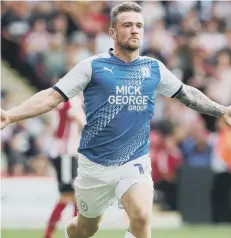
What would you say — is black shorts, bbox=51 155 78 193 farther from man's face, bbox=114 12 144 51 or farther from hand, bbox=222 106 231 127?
man's face, bbox=114 12 144 51

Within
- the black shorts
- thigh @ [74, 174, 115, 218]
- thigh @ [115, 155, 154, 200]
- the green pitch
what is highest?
thigh @ [115, 155, 154, 200]

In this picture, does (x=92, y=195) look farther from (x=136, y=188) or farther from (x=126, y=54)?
(x=126, y=54)

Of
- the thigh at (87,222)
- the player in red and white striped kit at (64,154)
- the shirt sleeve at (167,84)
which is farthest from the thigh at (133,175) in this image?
the player in red and white striped kit at (64,154)

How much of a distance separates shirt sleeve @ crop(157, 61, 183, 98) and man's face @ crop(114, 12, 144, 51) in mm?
421

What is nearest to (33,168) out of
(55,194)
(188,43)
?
(55,194)

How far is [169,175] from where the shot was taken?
16672 millimetres

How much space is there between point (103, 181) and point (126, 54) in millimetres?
1153

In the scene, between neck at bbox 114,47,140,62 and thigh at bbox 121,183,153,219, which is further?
neck at bbox 114,47,140,62

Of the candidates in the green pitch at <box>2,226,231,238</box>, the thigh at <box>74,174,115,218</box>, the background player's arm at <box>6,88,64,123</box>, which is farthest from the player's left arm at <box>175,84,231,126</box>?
the green pitch at <box>2,226,231,238</box>

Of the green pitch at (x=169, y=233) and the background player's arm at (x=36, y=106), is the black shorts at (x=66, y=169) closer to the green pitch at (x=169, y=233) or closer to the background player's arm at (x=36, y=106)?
the green pitch at (x=169, y=233)

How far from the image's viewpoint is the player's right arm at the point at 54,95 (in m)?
7.86

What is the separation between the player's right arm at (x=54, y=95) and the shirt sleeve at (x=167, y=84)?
0.72m

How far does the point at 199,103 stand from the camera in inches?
344

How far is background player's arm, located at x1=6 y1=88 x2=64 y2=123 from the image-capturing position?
7.83 metres
